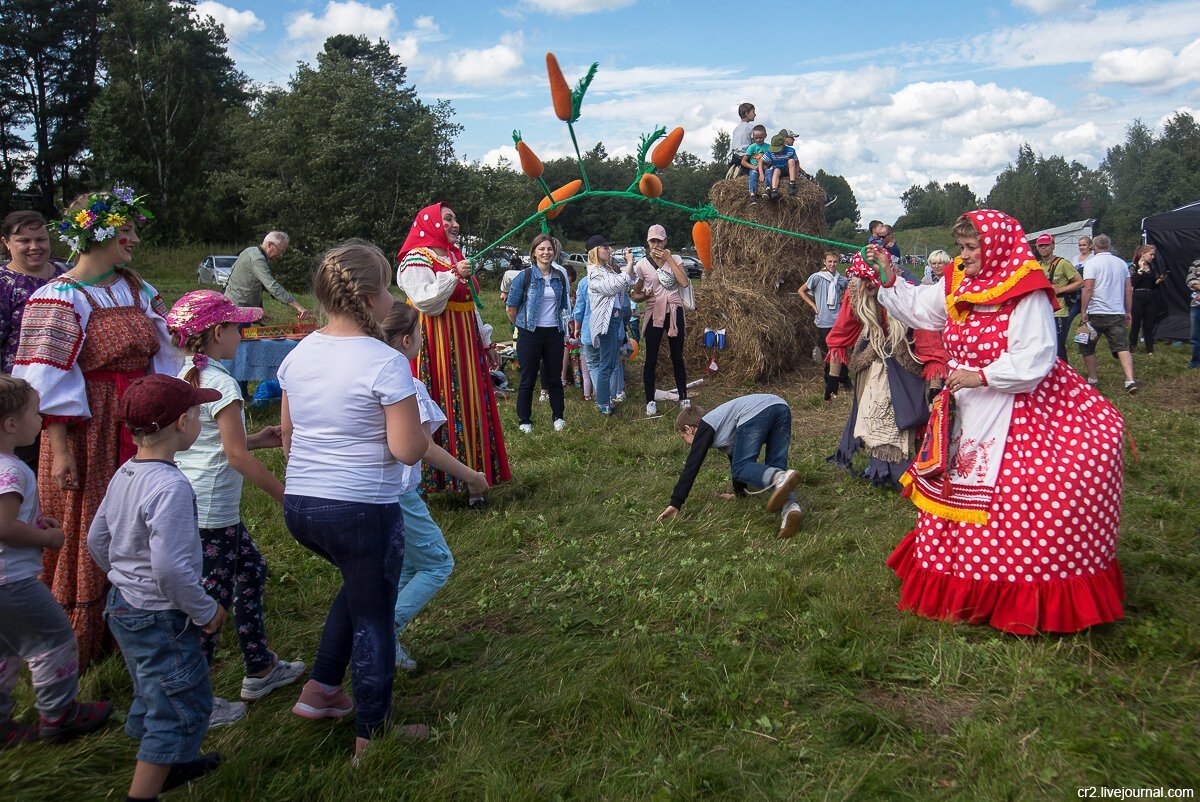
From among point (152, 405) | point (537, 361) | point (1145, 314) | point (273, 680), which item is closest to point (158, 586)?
point (152, 405)

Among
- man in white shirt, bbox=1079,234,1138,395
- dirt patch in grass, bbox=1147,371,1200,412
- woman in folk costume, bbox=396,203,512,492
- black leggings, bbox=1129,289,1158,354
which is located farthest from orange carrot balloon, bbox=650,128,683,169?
black leggings, bbox=1129,289,1158,354

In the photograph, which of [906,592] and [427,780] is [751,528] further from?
[427,780]

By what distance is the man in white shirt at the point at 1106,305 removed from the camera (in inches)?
386

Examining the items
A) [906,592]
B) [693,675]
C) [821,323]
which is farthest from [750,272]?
[693,675]

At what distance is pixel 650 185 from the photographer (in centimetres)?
471

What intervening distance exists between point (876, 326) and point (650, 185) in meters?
2.16

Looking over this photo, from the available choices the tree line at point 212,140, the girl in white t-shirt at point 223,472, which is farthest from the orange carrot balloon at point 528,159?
the tree line at point 212,140

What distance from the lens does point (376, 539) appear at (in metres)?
2.49

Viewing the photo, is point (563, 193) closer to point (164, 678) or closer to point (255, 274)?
point (164, 678)

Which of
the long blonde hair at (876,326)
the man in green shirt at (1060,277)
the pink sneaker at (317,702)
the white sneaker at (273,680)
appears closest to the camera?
the pink sneaker at (317,702)

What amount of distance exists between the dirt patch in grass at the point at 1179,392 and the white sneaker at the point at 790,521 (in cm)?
623

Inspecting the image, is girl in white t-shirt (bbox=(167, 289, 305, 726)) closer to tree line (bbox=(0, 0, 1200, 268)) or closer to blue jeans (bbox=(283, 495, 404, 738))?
blue jeans (bbox=(283, 495, 404, 738))

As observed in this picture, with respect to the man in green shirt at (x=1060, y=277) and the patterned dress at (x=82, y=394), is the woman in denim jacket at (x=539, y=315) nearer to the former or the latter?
the patterned dress at (x=82, y=394)

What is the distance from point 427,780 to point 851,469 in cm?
455
